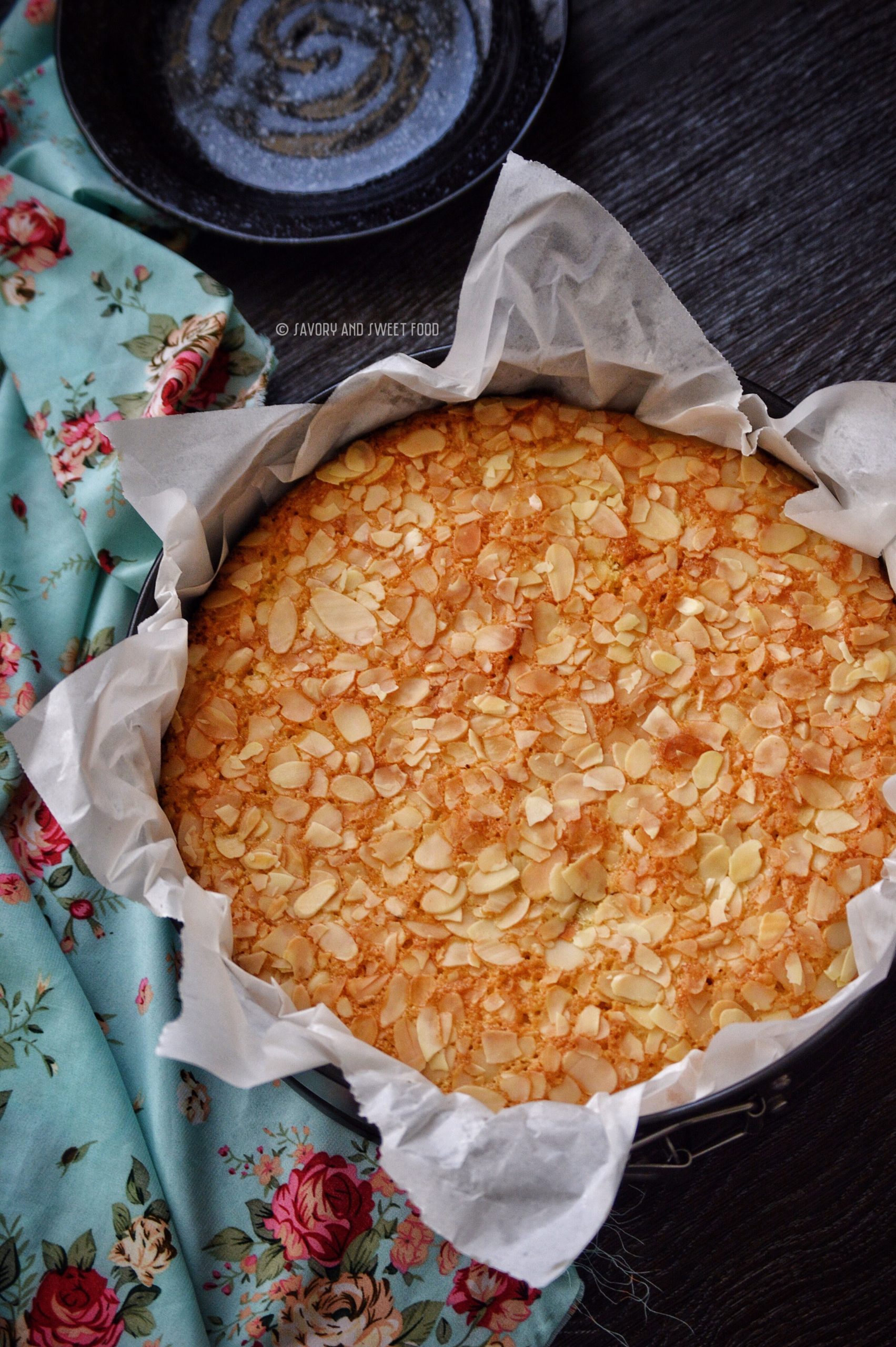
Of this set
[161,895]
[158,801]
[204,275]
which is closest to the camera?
[161,895]

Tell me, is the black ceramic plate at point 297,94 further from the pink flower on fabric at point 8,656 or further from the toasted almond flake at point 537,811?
the toasted almond flake at point 537,811

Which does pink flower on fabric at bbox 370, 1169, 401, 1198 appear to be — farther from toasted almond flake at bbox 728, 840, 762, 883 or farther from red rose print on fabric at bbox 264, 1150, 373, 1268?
toasted almond flake at bbox 728, 840, 762, 883

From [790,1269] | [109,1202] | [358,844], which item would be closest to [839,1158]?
[790,1269]

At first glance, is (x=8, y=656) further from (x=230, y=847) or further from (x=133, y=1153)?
(x=133, y=1153)

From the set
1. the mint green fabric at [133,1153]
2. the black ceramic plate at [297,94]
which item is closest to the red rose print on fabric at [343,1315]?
the mint green fabric at [133,1153]

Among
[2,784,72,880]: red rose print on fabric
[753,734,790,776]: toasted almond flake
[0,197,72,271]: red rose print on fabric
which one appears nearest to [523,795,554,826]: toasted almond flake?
[753,734,790,776]: toasted almond flake

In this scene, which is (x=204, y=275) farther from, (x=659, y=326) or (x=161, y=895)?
(x=161, y=895)

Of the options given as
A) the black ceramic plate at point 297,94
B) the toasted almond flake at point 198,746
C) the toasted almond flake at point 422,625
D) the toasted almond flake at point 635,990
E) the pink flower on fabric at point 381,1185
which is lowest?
the pink flower on fabric at point 381,1185

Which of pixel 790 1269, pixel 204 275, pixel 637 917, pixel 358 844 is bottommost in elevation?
pixel 790 1269
